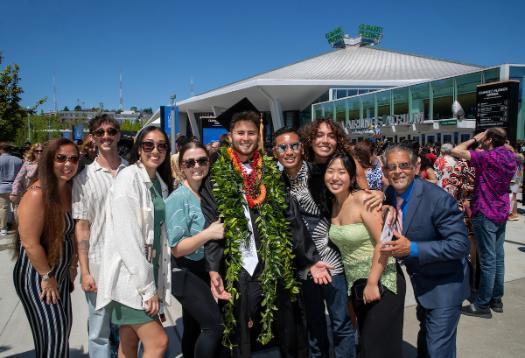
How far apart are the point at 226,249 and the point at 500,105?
700cm

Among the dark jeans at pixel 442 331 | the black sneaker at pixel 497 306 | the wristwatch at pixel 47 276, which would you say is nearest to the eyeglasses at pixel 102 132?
the wristwatch at pixel 47 276

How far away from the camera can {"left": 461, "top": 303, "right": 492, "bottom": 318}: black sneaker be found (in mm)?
4046

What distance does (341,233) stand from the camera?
8.79ft

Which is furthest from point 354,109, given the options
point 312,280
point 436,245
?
point 436,245

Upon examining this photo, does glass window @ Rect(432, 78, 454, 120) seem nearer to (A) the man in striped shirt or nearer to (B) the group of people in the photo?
(A) the man in striped shirt

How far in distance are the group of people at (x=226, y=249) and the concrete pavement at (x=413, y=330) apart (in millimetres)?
942

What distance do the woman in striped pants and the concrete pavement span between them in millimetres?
1177

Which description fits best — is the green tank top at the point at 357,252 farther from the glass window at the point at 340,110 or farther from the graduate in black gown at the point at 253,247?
the glass window at the point at 340,110

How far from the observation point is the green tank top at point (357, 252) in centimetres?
256

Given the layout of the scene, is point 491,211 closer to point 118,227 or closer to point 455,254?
point 455,254

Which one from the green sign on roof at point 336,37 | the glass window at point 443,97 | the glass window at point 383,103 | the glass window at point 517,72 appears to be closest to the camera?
the glass window at point 517,72

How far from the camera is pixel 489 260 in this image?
13.3ft

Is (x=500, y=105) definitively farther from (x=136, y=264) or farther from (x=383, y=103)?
(x=383, y=103)

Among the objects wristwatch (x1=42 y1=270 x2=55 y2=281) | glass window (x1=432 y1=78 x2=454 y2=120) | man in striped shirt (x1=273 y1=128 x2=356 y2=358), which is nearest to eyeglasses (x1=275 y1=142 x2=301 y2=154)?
man in striped shirt (x1=273 y1=128 x2=356 y2=358)
